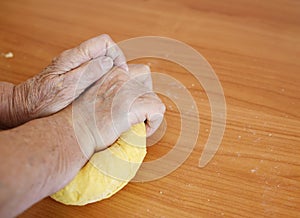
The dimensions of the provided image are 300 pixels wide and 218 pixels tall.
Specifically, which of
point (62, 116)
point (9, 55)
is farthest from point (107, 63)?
point (9, 55)

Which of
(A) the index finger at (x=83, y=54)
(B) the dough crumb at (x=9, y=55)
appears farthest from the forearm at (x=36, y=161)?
(B) the dough crumb at (x=9, y=55)

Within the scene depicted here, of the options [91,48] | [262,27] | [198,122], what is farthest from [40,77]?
[262,27]

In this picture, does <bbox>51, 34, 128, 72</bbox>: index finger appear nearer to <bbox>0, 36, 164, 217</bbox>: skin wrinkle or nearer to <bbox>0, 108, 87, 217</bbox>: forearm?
<bbox>0, 36, 164, 217</bbox>: skin wrinkle

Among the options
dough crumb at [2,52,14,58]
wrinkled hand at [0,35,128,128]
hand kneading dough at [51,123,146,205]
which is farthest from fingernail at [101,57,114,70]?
dough crumb at [2,52,14,58]

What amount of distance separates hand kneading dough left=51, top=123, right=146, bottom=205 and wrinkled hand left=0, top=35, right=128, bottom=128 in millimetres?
137

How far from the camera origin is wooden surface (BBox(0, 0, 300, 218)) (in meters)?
0.70

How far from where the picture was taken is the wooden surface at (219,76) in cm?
70

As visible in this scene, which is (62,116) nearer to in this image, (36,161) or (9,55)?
(36,161)

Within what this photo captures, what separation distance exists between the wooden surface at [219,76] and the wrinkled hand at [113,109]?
0.11 meters

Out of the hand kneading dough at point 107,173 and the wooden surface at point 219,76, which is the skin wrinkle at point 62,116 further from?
the wooden surface at point 219,76

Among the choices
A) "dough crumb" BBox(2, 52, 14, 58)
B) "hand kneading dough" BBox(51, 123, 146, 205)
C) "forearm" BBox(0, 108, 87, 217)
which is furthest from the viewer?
"dough crumb" BBox(2, 52, 14, 58)

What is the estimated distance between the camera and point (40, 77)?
75cm

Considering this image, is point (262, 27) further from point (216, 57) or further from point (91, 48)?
point (91, 48)

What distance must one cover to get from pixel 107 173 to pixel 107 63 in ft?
0.77
